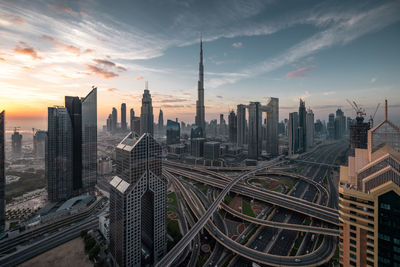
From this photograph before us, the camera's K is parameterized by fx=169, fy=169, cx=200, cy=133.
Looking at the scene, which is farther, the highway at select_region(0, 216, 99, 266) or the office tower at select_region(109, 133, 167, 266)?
the highway at select_region(0, 216, 99, 266)

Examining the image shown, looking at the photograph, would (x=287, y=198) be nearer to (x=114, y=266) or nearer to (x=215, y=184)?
(x=215, y=184)

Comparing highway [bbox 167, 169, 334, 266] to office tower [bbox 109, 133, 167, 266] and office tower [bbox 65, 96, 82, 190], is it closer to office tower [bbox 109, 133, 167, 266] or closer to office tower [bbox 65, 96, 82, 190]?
office tower [bbox 109, 133, 167, 266]

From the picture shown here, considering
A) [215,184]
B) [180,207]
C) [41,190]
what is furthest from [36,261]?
[215,184]

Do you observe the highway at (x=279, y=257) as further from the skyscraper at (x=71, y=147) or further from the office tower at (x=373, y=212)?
the skyscraper at (x=71, y=147)

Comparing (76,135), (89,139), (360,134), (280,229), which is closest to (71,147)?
(76,135)

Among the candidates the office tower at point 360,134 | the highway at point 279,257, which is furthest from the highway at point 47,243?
the office tower at point 360,134

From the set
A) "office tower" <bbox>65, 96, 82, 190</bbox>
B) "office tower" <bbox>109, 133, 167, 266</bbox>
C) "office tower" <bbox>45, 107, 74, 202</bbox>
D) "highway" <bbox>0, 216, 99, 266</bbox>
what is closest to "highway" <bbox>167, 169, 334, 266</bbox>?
"office tower" <bbox>109, 133, 167, 266</bbox>

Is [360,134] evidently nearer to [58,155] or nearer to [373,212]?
[373,212]
